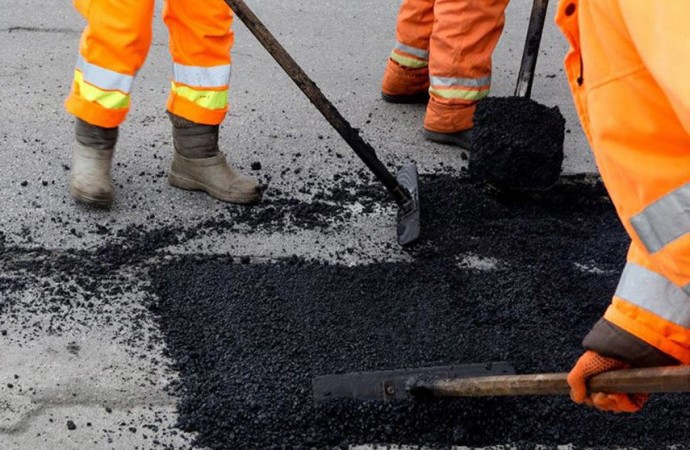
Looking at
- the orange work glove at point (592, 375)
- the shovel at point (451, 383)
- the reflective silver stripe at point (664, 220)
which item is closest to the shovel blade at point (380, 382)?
the shovel at point (451, 383)

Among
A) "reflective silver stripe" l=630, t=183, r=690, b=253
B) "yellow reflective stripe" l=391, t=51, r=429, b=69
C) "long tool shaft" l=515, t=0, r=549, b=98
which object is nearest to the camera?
"reflective silver stripe" l=630, t=183, r=690, b=253

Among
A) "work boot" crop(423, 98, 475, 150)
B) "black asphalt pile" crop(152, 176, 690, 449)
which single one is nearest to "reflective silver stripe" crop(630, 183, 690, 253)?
"black asphalt pile" crop(152, 176, 690, 449)

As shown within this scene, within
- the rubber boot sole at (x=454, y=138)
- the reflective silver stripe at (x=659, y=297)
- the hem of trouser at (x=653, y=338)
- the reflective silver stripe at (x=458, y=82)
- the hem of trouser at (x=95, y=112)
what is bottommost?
the rubber boot sole at (x=454, y=138)

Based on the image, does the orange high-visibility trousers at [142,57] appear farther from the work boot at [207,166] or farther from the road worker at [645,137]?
the road worker at [645,137]

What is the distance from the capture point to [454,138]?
181 inches

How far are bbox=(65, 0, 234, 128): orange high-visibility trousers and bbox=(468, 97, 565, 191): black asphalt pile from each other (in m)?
1.02

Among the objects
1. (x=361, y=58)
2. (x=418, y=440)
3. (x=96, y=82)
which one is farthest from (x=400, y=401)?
(x=361, y=58)

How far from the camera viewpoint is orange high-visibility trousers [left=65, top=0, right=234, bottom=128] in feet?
11.7

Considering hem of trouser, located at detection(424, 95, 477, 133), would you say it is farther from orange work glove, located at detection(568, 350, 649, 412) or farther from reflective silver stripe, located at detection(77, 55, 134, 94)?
orange work glove, located at detection(568, 350, 649, 412)

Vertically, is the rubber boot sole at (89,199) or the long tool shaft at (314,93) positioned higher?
the long tool shaft at (314,93)

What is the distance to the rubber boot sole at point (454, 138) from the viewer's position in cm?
458

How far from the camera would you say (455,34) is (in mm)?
4480

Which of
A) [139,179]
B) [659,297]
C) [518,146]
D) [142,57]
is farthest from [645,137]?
[139,179]

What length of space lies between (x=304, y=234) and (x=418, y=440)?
119 centimetres
